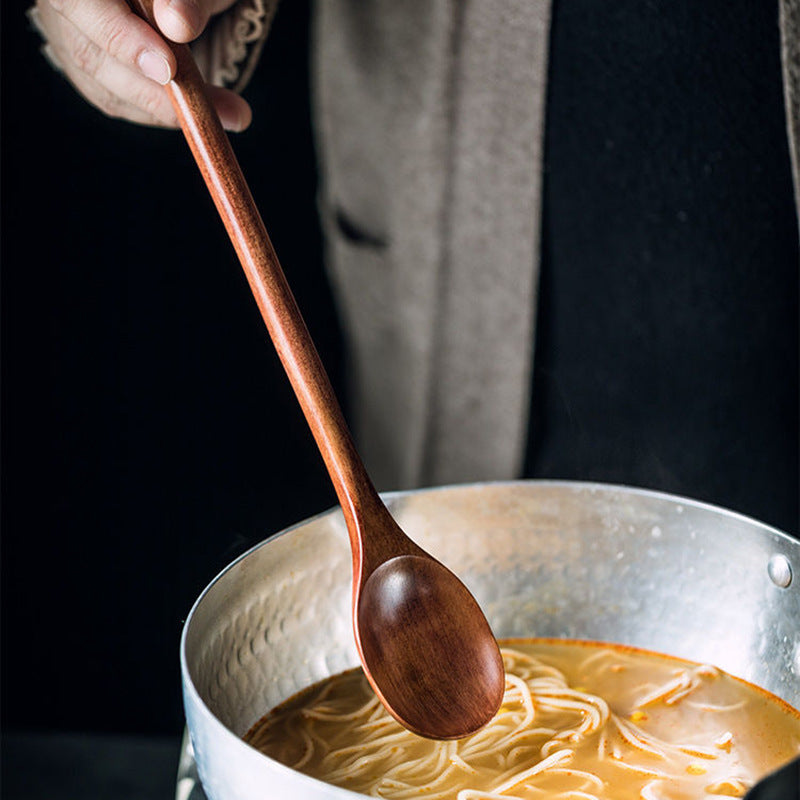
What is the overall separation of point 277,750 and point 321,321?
3.94ft

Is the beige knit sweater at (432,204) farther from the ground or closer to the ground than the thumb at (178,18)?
Answer: closer to the ground

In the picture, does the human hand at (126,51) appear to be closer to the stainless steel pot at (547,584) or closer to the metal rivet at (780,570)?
the stainless steel pot at (547,584)

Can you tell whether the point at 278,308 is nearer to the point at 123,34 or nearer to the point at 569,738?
the point at 123,34

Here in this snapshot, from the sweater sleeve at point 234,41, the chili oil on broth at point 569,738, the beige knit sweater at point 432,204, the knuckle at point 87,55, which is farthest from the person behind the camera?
the beige knit sweater at point 432,204

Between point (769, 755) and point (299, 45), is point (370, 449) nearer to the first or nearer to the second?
point (299, 45)

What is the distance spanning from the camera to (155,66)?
94cm

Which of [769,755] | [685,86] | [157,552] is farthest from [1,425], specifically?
[769,755]

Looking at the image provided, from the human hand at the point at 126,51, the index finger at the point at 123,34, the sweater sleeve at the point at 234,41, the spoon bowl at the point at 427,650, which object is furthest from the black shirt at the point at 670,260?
the spoon bowl at the point at 427,650

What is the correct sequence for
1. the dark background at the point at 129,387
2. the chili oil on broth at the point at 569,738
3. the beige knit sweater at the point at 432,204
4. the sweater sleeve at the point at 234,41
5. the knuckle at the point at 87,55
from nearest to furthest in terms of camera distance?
the chili oil on broth at the point at 569,738
the knuckle at the point at 87,55
the sweater sleeve at the point at 234,41
the beige knit sweater at the point at 432,204
the dark background at the point at 129,387

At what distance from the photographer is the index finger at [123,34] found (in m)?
0.95

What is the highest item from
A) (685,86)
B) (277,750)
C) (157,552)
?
(685,86)

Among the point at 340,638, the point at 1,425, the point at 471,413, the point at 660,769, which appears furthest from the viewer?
the point at 1,425

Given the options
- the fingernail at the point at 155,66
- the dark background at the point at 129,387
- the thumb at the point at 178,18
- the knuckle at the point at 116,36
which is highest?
the thumb at the point at 178,18

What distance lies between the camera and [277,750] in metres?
0.94
